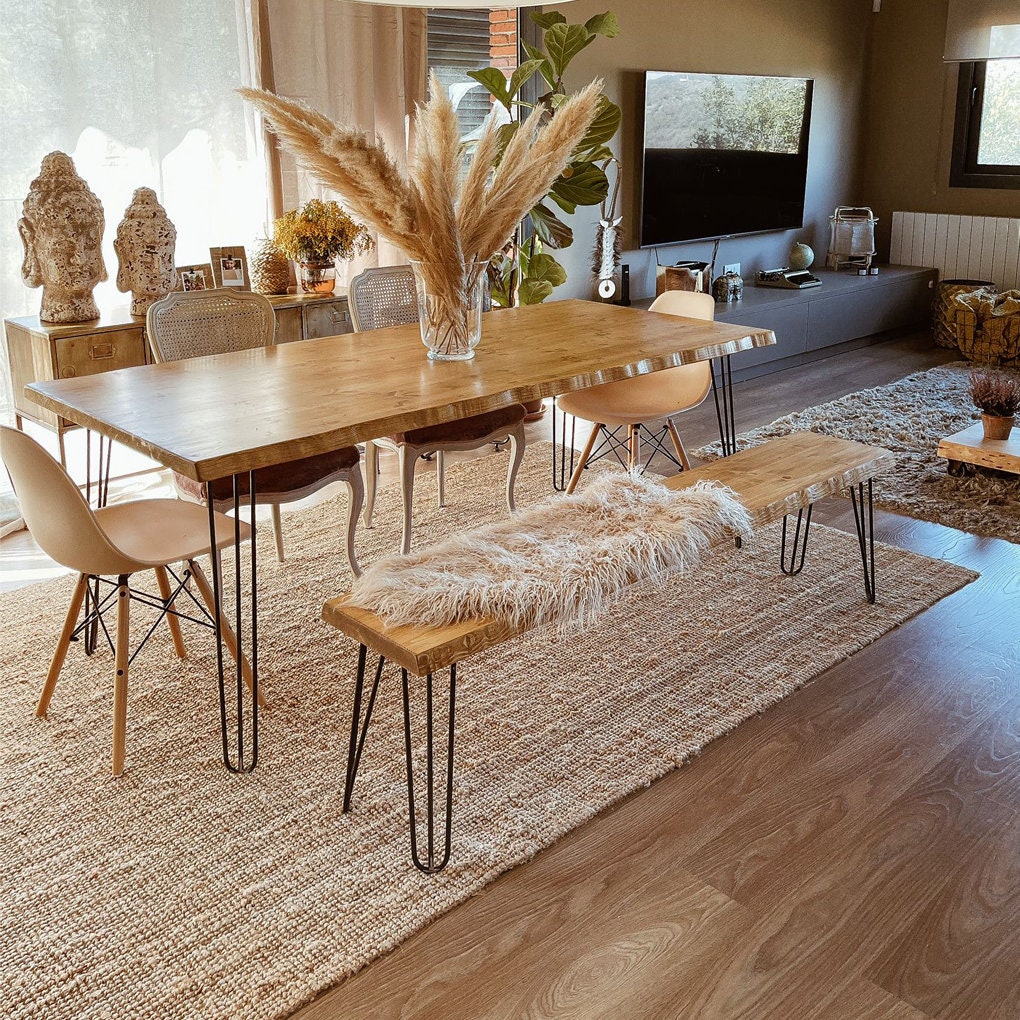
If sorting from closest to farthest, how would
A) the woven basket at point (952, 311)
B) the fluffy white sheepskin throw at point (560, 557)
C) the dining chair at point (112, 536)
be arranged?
the fluffy white sheepskin throw at point (560, 557), the dining chair at point (112, 536), the woven basket at point (952, 311)

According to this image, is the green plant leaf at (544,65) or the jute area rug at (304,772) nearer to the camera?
the jute area rug at (304,772)

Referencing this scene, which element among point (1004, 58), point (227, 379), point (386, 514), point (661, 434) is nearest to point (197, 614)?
point (227, 379)

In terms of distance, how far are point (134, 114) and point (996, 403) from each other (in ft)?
11.6

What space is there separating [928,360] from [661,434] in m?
2.69

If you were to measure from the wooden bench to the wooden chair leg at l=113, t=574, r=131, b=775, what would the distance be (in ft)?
1.68

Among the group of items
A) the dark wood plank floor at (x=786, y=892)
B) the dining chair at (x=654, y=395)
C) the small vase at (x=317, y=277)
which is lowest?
the dark wood plank floor at (x=786, y=892)

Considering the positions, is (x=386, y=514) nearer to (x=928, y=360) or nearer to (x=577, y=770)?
(x=577, y=770)

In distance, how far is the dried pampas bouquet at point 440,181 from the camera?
2414 mm

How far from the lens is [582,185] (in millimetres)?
4719

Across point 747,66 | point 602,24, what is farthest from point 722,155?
point 602,24

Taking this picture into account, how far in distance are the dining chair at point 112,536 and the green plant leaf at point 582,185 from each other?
270 centimetres

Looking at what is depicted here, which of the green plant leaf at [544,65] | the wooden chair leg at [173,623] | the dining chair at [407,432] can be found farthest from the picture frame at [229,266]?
the wooden chair leg at [173,623]

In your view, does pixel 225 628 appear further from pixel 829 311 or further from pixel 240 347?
pixel 829 311

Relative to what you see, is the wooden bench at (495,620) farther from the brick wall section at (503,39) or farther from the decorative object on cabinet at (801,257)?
the decorative object on cabinet at (801,257)
